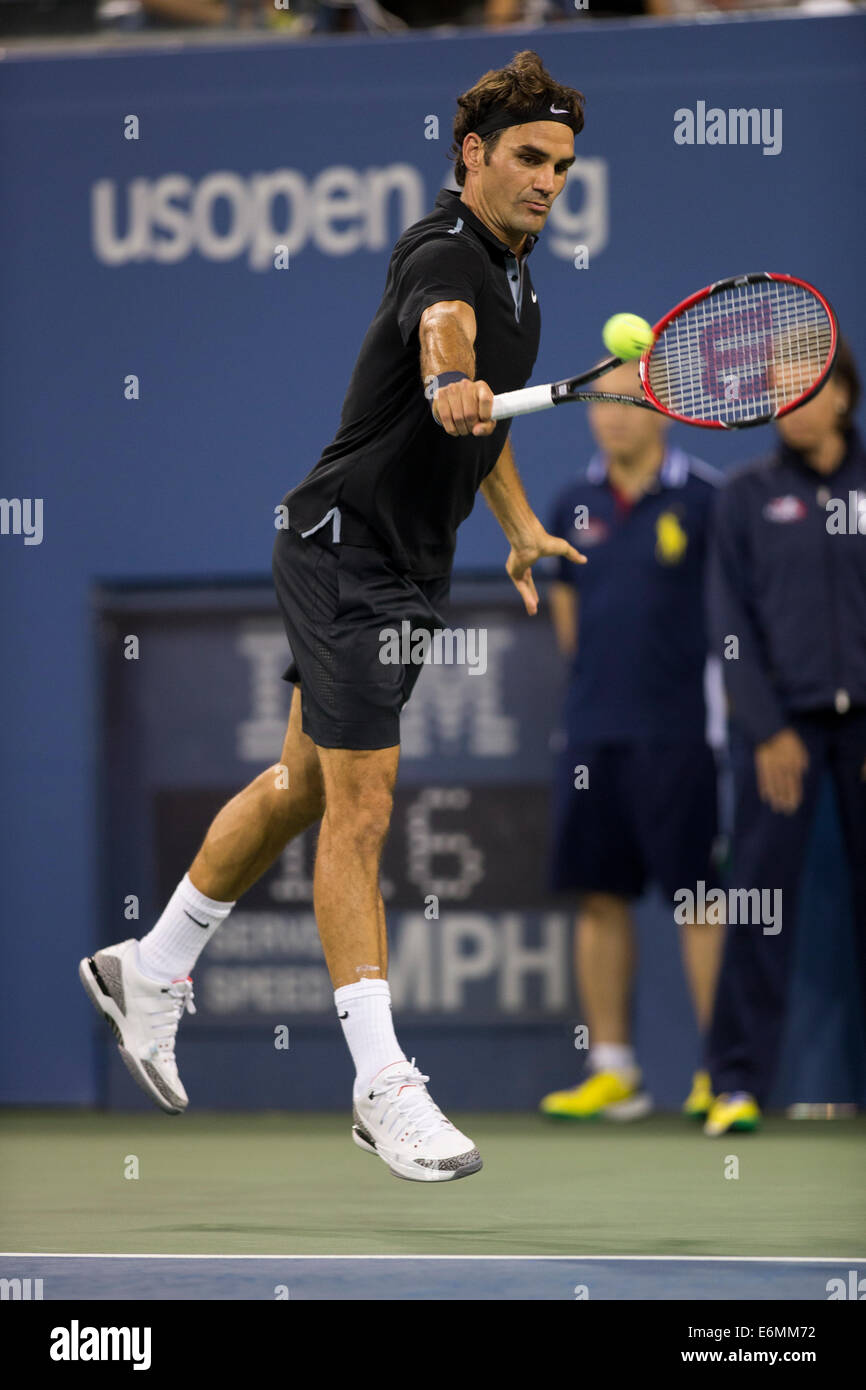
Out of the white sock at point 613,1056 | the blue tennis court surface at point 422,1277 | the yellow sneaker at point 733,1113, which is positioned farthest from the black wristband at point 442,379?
the white sock at point 613,1056

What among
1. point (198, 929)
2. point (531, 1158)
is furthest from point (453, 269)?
point (531, 1158)

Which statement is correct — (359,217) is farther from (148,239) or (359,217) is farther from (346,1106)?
(346,1106)

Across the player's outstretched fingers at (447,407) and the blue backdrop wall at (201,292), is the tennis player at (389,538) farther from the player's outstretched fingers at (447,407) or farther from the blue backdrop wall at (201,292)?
the blue backdrop wall at (201,292)

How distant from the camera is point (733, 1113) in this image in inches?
241

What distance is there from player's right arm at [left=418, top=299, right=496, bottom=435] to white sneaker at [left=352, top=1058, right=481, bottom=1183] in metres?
1.20

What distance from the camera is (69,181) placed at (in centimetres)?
732

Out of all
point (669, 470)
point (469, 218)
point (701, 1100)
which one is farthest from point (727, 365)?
point (701, 1100)

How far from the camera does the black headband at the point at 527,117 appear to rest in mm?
3990

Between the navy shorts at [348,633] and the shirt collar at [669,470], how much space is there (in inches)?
109

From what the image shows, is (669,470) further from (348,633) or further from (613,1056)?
(348,633)

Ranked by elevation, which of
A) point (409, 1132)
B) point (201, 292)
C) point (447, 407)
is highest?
point (201, 292)

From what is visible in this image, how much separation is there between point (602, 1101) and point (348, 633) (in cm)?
301

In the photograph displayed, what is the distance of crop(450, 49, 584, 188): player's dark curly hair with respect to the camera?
3986 millimetres

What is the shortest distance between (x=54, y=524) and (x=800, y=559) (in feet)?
8.53
